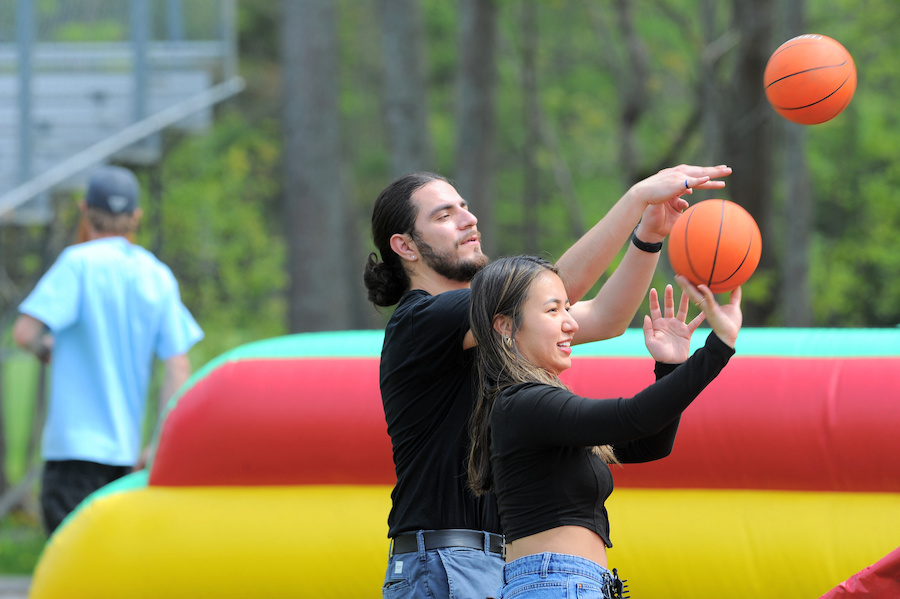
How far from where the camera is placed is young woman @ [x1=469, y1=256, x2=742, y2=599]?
2.32 m

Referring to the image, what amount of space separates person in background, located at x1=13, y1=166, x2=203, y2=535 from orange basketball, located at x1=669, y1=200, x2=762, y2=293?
3017 millimetres

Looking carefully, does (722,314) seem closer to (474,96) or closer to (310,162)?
(310,162)

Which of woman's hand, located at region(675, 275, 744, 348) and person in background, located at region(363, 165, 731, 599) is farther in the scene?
person in background, located at region(363, 165, 731, 599)

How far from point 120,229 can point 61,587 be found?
1.63 meters

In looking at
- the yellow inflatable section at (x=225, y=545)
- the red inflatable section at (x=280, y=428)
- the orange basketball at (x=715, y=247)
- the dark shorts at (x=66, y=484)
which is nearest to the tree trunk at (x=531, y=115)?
the dark shorts at (x=66, y=484)

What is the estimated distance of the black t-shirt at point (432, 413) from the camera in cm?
276

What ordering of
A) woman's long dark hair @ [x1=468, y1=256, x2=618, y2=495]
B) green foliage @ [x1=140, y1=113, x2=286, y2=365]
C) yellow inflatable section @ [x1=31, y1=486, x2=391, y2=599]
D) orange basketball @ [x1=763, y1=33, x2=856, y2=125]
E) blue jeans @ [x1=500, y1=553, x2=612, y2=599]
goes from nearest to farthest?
blue jeans @ [x1=500, y1=553, x2=612, y2=599]
woman's long dark hair @ [x1=468, y1=256, x2=618, y2=495]
orange basketball @ [x1=763, y1=33, x2=856, y2=125]
yellow inflatable section @ [x1=31, y1=486, x2=391, y2=599]
green foliage @ [x1=140, y1=113, x2=286, y2=365]

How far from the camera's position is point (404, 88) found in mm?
11492

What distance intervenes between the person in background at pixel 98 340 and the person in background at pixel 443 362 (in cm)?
231

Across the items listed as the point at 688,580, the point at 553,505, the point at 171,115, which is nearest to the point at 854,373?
the point at 688,580

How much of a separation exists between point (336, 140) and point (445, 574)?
8.27 meters

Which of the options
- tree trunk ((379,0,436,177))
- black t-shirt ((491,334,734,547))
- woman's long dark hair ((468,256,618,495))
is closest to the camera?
black t-shirt ((491,334,734,547))

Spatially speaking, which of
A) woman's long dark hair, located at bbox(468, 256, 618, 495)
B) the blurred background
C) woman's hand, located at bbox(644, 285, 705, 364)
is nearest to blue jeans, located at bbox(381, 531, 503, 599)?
woman's long dark hair, located at bbox(468, 256, 618, 495)

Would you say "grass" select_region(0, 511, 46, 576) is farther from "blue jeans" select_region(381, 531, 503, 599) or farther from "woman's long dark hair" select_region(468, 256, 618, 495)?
"woman's long dark hair" select_region(468, 256, 618, 495)
